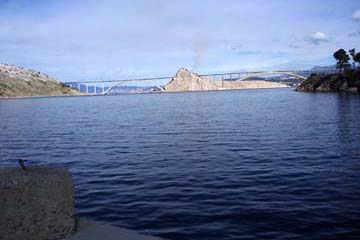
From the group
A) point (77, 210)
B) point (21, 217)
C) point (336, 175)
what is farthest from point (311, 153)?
point (21, 217)

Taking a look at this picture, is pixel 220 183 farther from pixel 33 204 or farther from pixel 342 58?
pixel 342 58

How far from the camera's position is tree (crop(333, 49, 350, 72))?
19375 centimetres

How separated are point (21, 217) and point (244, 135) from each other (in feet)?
95.5

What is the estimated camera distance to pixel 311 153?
24672 mm

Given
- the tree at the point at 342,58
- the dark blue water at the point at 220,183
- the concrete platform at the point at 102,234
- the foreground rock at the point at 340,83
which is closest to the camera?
the concrete platform at the point at 102,234

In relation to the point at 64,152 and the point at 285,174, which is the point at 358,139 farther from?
the point at 64,152

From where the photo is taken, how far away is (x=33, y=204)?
A: 24.5 ft

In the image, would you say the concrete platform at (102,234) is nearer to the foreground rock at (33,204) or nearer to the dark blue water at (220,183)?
the foreground rock at (33,204)

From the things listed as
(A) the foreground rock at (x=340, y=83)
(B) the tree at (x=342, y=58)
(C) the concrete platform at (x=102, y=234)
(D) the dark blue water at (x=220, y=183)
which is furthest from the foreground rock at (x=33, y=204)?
(B) the tree at (x=342, y=58)

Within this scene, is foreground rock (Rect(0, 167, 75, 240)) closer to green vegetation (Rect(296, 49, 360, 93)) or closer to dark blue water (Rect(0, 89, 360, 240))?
dark blue water (Rect(0, 89, 360, 240))

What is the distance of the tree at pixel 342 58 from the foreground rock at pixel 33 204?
20721 centimetres

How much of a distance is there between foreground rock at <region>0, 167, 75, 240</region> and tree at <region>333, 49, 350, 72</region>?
207210 millimetres

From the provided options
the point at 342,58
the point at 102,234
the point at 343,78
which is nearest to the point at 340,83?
the point at 343,78

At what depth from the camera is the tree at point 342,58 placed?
19375 cm
